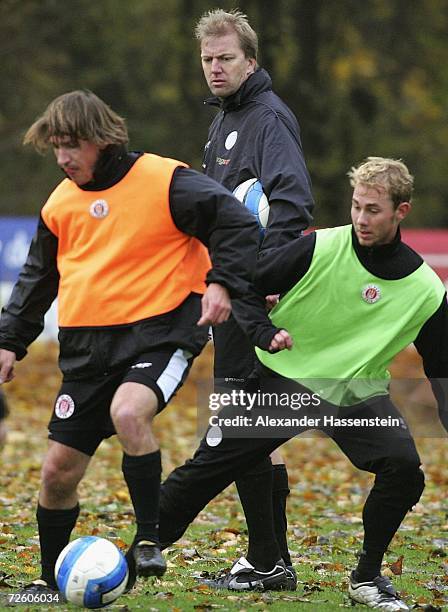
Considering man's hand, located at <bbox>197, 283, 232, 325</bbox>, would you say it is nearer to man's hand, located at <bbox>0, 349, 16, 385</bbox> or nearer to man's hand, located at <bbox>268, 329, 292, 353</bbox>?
man's hand, located at <bbox>268, 329, 292, 353</bbox>

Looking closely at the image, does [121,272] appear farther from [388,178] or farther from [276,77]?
[276,77]

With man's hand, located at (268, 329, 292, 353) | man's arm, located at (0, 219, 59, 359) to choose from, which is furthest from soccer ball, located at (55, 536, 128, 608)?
man's hand, located at (268, 329, 292, 353)

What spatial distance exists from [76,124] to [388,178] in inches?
57.4

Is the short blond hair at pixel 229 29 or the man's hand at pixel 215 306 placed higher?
the short blond hair at pixel 229 29

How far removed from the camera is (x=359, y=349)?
580 cm

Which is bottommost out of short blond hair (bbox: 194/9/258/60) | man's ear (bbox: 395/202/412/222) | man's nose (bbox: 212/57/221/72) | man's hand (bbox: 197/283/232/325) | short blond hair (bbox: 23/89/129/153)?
man's hand (bbox: 197/283/232/325)

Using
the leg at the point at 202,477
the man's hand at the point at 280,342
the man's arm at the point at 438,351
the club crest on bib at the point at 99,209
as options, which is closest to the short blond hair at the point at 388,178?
the man's arm at the point at 438,351

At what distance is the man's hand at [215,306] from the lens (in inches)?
210

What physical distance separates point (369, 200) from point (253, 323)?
0.77 metres

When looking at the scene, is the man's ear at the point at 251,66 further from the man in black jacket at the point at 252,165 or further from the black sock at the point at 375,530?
the black sock at the point at 375,530

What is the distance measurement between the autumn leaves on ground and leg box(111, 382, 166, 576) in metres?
0.52

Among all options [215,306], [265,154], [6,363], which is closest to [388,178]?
[265,154]

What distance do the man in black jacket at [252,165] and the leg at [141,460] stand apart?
946 mm

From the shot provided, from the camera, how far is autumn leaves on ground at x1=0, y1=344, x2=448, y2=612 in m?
6.22
